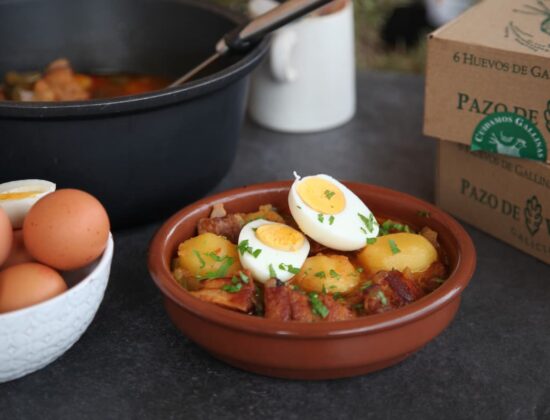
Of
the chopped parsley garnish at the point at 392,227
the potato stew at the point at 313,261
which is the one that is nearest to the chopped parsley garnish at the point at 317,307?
the potato stew at the point at 313,261

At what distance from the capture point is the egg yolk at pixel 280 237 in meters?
1.12

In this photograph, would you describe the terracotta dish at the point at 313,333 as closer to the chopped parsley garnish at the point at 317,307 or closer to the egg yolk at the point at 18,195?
the chopped parsley garnish at the point at 317,307

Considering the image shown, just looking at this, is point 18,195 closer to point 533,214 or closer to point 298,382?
point 298,382

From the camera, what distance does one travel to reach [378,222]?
127cm

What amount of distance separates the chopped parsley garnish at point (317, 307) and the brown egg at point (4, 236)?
360mm

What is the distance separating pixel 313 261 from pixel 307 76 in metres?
0.70

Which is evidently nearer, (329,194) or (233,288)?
(233,288)

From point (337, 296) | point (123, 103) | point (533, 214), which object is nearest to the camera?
point (337, 296)

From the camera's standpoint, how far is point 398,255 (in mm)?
1146

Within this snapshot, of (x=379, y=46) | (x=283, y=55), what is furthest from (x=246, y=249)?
(x=379, y=46)

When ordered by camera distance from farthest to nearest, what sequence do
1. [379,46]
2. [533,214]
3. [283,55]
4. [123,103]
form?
[379,46], [283,55], [533,214], [123,103]

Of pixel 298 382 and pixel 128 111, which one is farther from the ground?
pixel 128 111

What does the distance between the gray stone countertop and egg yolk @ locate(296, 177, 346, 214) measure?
221 mm

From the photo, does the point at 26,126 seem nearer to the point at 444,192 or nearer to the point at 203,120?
the point at 203,120
